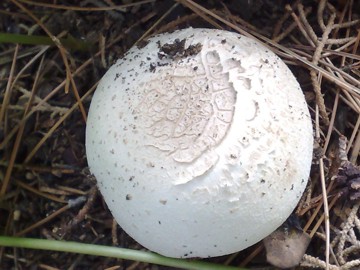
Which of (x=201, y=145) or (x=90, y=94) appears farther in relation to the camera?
(x=90, y=94)

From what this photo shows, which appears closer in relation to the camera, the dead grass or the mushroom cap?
the mushroom cap

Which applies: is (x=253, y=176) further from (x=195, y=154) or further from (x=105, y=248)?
A: (x=105, y=248)

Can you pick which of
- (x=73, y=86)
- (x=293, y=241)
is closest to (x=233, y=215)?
(x=293, y=241)

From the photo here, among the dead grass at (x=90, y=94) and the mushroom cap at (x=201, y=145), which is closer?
the mushroom cap at (x=201, y=145)
